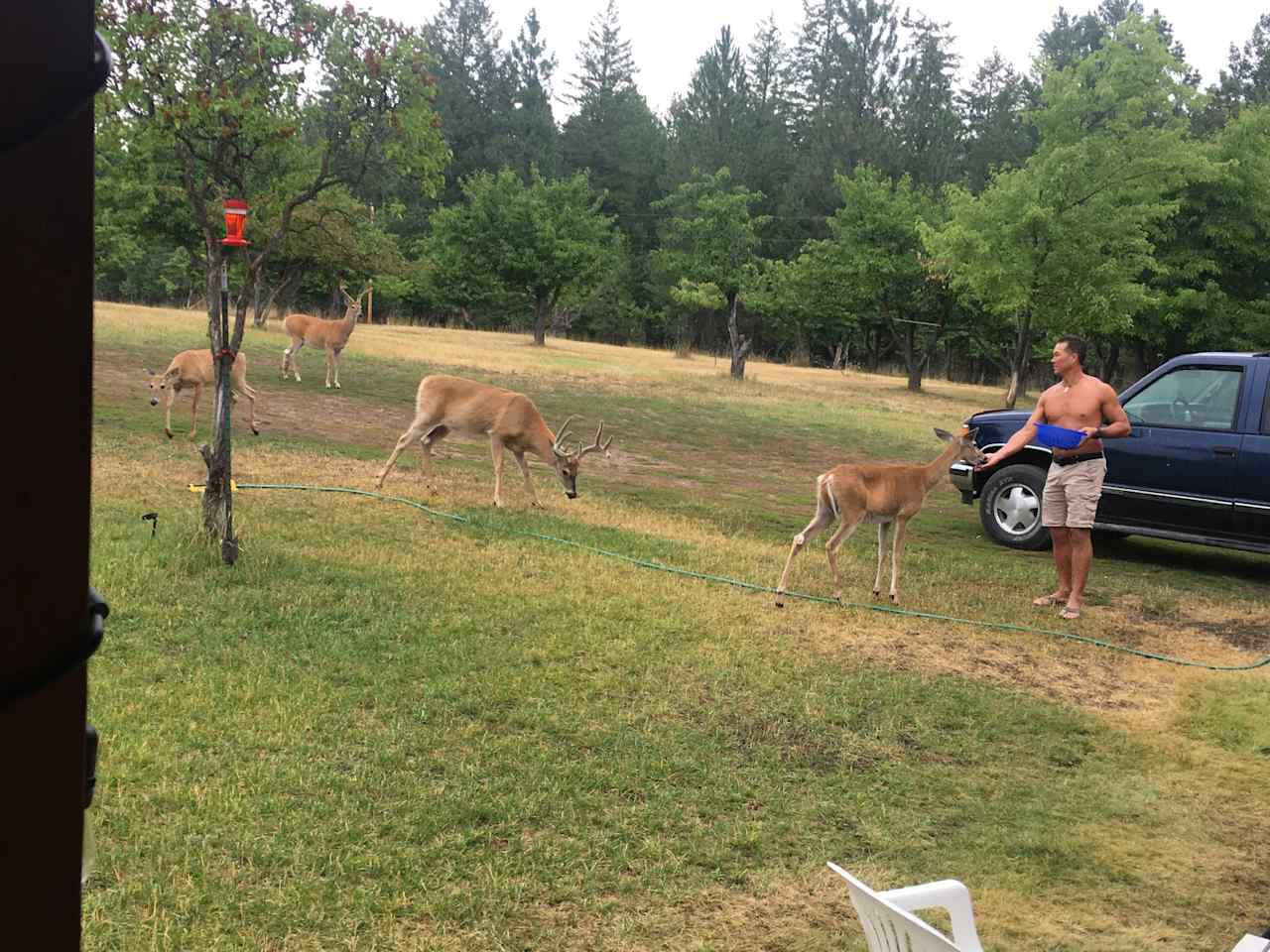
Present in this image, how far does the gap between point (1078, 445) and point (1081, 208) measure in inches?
924

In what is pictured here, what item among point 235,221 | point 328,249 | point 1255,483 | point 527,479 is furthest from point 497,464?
point 328,249

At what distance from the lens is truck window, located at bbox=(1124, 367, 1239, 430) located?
1016cm

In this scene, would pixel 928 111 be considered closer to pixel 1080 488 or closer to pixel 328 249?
pixel 328 249

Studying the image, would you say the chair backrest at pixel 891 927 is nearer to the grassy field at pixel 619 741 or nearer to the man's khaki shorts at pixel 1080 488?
the grassy field at pixel 619 741

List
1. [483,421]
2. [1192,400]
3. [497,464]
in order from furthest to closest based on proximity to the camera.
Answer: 1. [483,421]
2. [497,464]
3. [1192,400]

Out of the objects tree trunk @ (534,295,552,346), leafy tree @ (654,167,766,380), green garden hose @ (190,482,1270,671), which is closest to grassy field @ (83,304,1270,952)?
green garden hose @ (190,482,1270,671)

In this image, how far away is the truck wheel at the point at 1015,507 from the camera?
36.4 feet

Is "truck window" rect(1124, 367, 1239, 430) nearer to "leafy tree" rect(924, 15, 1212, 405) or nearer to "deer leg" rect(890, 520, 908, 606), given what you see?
"deer leg" rect(890, 520, 908, 606)

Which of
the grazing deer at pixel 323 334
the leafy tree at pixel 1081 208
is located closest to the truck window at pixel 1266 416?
the grazing deer at pixel 323 334

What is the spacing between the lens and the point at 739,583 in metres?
8.59

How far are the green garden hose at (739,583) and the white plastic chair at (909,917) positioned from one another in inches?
207

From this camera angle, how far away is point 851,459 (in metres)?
18.2

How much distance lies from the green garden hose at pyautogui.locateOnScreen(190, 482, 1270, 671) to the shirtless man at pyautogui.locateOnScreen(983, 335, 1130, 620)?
0.63 m

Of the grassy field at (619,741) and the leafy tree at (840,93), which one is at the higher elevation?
the leafy tree at (840,93)
